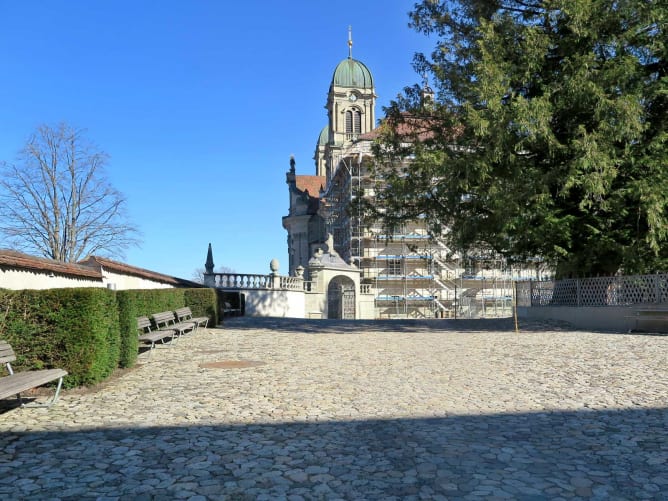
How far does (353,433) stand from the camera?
18.6 feet

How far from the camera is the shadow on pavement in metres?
4.11

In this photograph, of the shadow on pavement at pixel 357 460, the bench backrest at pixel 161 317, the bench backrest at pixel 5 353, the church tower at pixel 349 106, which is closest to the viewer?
the shadow on pavement at pixel 357 460

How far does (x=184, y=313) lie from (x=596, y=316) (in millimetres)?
13154

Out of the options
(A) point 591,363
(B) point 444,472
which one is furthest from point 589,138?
(B) point 444,472

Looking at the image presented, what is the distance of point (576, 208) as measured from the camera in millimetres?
17922

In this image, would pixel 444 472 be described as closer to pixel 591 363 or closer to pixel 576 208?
pixel 591 363

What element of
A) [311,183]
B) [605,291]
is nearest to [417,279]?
[605,291]

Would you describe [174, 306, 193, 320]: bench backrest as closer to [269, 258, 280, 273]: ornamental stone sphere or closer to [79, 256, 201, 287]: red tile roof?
[79, 256, 201, 287]: red tile roof

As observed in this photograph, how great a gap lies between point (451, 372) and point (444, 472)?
512 cm

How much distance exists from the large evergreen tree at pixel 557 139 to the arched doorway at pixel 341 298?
23.6 metres

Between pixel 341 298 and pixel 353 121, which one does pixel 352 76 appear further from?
pixel 341 298

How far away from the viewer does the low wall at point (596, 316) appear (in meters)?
17.5

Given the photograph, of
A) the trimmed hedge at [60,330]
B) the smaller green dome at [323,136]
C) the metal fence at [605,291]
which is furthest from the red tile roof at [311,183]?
the trimmed hedge at [60,330]

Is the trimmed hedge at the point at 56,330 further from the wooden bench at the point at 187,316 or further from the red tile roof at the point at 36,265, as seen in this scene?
the wooden bench at the point at 187,316
